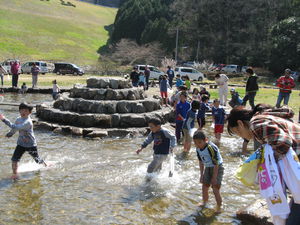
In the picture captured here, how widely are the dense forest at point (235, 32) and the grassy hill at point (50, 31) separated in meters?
14.1

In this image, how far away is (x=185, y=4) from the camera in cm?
5294

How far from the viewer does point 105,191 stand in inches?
249

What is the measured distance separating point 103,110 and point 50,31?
63.8 metres

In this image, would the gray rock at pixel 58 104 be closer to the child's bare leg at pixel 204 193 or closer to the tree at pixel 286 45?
the child's bare leg at pixel 204 193

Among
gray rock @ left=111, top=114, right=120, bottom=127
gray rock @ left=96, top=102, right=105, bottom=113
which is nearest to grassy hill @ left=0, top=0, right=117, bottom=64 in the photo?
gray rock @ left=96, top=102, right=105, bottom=113

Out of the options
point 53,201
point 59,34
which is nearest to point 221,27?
point 59,34

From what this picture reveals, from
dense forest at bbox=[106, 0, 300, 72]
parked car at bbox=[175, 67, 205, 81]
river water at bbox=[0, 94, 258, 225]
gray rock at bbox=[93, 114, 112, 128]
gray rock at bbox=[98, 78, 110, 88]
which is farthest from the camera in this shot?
dense forest at bbox=[106, 0, 300, 72]

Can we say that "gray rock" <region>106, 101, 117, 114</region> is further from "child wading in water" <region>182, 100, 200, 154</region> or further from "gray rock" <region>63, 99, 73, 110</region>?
"child wading in water" <region>182, 100, 200, 154</region>

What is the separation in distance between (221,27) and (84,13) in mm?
51484

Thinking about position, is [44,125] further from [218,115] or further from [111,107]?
[218,115]

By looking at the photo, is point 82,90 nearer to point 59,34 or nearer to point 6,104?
point 6,104

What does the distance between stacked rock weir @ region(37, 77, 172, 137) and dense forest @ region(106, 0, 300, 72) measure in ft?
106

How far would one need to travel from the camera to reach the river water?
17.3 feet

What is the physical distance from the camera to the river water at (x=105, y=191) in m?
5.27
